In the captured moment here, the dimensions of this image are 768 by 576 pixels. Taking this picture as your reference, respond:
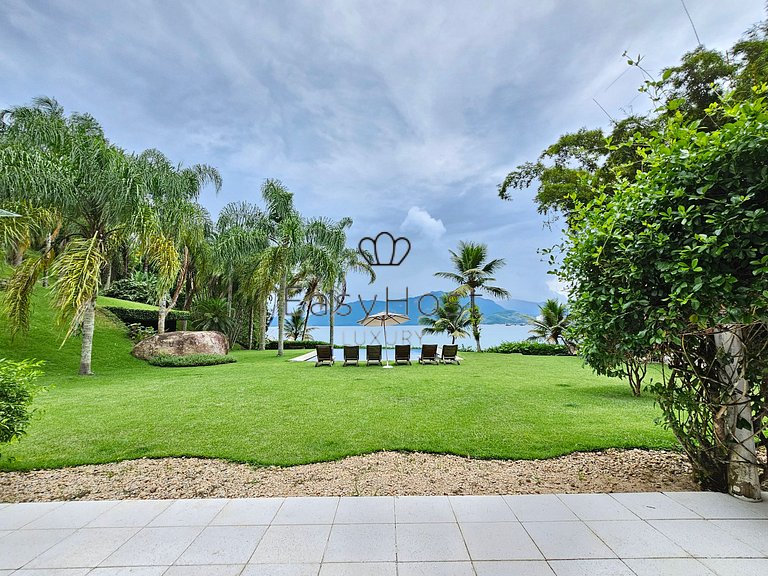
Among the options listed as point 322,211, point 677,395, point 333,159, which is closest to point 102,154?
point 333,159

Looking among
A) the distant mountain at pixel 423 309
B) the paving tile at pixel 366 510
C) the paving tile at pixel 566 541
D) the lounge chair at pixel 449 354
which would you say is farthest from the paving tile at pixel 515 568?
the distant mountain at pixel 423 309

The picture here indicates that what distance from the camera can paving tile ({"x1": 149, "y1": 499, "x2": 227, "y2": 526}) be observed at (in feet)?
8.93

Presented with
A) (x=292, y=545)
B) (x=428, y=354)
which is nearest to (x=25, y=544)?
(x=292, y=545)

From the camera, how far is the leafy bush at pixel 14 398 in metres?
3.18

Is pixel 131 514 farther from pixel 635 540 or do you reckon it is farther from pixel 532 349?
pixel 532 349

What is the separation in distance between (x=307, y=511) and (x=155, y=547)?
102 cm

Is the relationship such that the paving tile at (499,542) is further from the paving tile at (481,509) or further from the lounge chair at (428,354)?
the lounge chair at (428,354)

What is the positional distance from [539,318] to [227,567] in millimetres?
20329

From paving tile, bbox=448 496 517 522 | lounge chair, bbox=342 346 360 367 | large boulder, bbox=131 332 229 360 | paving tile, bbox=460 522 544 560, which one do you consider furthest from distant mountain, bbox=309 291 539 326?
paving tile, bbox=460 522 544 560

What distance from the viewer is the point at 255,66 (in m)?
10.4

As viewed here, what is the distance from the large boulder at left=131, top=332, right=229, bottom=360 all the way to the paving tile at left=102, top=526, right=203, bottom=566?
1276 centimetres

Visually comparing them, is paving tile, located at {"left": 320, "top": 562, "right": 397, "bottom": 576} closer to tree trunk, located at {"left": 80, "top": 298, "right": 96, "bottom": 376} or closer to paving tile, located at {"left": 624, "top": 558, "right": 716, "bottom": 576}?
paving tile, located at {"left": 624, "top": 558, "right": 716, "bottom": 576}

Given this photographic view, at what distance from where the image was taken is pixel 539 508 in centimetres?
286

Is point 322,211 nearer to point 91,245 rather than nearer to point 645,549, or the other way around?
point 91,245
